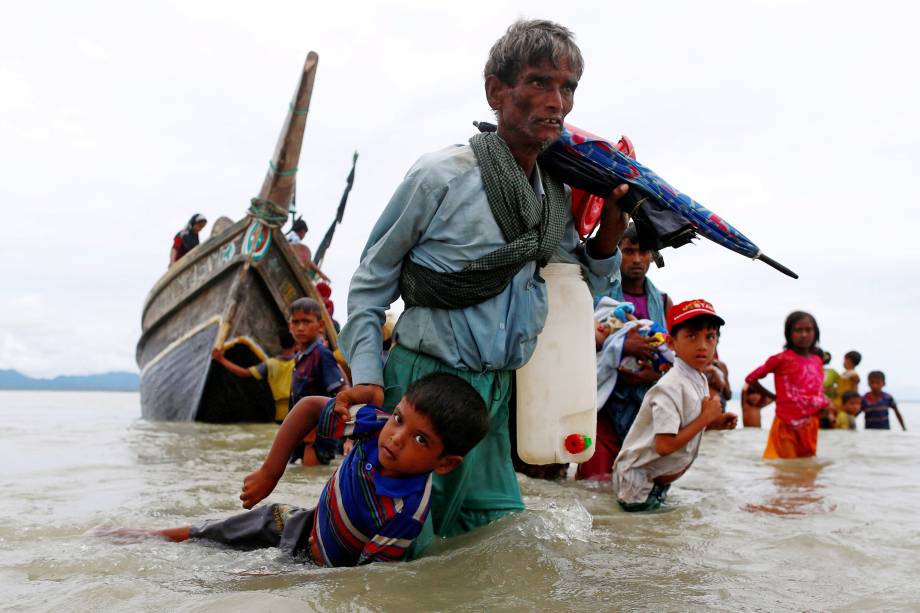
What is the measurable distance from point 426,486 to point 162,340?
10372 millimetres

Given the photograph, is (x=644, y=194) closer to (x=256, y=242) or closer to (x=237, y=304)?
(x=256, y=242)

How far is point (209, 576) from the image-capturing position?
2467 mm

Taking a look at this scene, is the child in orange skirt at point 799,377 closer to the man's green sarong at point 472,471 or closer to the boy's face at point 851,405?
the man's green sarong at point 472,471

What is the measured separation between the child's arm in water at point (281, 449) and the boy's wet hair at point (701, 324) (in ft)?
6.50

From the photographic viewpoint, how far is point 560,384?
2.71 metres

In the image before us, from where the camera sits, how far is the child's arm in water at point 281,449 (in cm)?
257

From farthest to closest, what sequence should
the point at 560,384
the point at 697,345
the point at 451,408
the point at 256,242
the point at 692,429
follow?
the point at 256,242 → the point at 697,345 → the point at 692,429 → the point at 560,384 → the point at 451,408

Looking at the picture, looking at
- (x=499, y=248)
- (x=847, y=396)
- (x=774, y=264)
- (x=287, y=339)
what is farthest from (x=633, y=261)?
(x=847, y=396)

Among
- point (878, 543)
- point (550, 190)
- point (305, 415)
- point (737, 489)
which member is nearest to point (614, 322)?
point (737, 489)

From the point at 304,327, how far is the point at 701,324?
120 inches

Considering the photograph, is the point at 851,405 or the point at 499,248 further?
the point at 851,405

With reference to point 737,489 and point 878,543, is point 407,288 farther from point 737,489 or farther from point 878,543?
point 737,489

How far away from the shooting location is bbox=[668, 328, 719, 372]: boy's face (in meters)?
3.91

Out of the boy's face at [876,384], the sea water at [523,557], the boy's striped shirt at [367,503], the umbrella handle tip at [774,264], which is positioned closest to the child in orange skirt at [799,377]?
the sea water at [523,557]
